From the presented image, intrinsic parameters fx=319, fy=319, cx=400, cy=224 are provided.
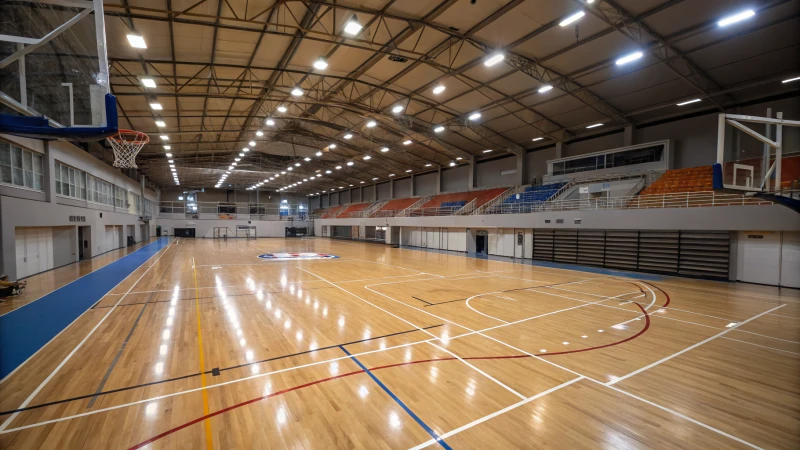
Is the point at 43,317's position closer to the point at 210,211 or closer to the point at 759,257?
the point at 759,257

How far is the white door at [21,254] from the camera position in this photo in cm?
1119

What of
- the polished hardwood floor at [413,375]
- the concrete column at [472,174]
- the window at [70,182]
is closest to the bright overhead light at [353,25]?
the polished hardwood floor at [413,375]

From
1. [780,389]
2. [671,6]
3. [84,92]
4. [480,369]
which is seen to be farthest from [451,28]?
[780,389]

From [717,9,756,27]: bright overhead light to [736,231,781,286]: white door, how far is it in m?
7.22

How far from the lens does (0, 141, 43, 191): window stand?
395 inches

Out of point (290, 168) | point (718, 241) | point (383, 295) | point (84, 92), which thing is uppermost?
point (290, 168)

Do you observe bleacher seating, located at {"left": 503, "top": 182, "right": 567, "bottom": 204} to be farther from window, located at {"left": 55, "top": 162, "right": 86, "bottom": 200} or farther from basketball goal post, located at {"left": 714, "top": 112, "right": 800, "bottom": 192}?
window, located at {"left": 55, "top": 162, "right": 86, "bottom": 200}

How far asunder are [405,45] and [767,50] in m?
12.9

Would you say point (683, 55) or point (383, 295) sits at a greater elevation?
point (683, 55)

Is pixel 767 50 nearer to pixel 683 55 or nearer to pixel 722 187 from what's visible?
pixel 683 55

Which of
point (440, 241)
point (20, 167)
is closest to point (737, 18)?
point (440, 241)

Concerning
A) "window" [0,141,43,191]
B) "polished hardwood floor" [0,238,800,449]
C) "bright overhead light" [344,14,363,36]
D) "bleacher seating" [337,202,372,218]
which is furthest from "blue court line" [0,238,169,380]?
"bleacher seating" [337,202,372,218]

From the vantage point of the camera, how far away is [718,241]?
487 inches

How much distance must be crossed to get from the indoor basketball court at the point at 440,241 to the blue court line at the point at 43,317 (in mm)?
85
